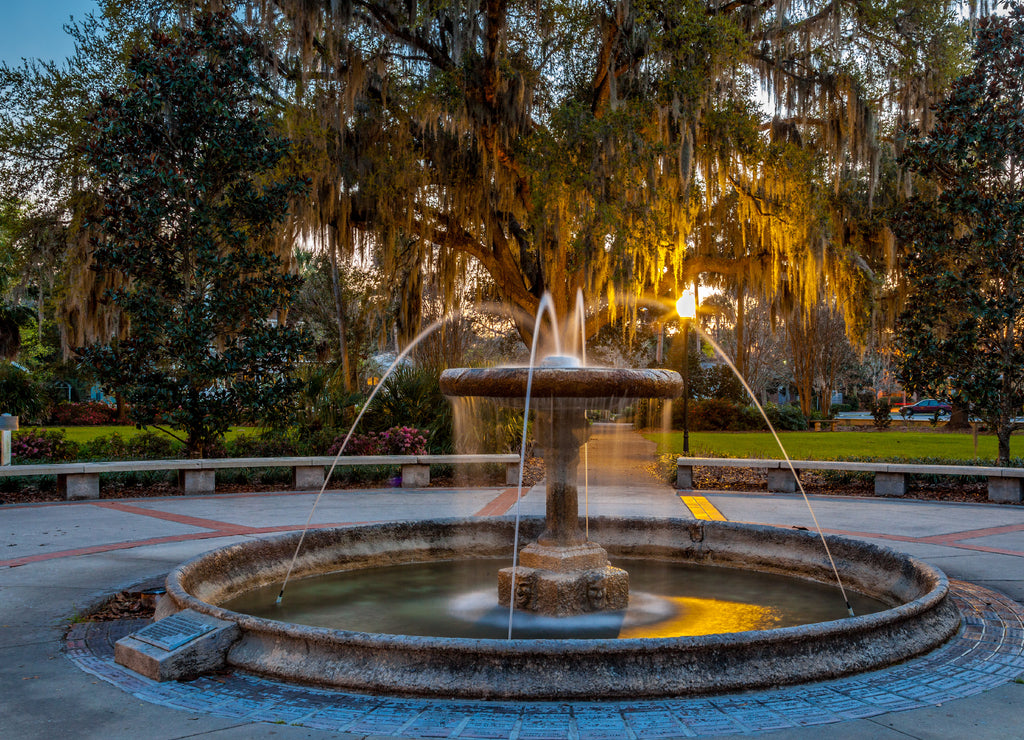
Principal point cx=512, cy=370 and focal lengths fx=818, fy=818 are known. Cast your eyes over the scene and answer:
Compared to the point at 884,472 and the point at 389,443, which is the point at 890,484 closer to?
the point at 884,472

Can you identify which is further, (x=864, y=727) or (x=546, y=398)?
(x=546, y=398)

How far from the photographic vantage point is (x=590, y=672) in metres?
3.88

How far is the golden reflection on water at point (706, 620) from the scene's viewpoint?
17.0ft

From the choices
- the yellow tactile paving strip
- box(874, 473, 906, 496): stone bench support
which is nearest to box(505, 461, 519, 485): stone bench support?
the yellow tactile paving strip

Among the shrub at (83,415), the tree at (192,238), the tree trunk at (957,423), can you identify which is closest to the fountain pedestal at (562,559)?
the tree at (192,238)

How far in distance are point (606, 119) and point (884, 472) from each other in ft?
25.0

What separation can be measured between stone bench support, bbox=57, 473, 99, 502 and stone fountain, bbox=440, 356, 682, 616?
8.18 m

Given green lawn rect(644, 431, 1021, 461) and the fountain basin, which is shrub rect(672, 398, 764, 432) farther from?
the fountain basin

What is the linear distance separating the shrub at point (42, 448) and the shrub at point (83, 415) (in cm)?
2233

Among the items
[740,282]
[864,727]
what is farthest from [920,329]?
[864,727]

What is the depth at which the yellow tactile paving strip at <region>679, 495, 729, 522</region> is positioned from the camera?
398 inches

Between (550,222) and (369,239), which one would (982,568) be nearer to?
(550,222)

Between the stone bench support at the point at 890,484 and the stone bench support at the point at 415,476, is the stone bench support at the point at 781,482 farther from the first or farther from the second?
the stone bench support at the point at 415,476

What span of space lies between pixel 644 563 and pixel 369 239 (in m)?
12.4
